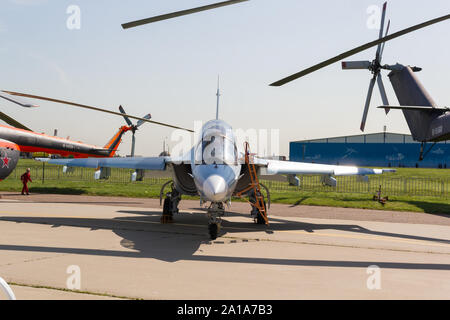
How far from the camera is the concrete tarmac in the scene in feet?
20.8

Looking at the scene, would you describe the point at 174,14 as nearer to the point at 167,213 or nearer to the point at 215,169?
the point at 215,169

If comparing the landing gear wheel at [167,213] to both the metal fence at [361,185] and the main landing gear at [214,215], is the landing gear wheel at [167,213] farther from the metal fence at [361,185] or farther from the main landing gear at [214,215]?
the metal fence at [361,185]

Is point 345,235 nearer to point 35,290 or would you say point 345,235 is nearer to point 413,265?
point 413,265

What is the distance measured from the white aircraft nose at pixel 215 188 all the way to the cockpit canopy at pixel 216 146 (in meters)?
0.85

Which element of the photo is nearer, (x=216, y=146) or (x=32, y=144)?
(x=216, y=146)

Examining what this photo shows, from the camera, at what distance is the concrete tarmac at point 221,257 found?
20.8ft

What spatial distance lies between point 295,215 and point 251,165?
5.32m

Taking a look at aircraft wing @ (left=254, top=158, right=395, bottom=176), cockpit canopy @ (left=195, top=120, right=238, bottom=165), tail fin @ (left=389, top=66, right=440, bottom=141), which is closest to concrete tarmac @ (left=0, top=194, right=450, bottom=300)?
aircraft wing @ (left=254, top=158, right=395, bottom=176)

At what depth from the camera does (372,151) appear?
3241 inches

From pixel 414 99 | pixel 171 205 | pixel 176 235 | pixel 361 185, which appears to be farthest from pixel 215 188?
pixel 361 185

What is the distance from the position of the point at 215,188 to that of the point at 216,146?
181 centimetres

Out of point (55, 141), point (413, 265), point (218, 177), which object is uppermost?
point (55, 141)
